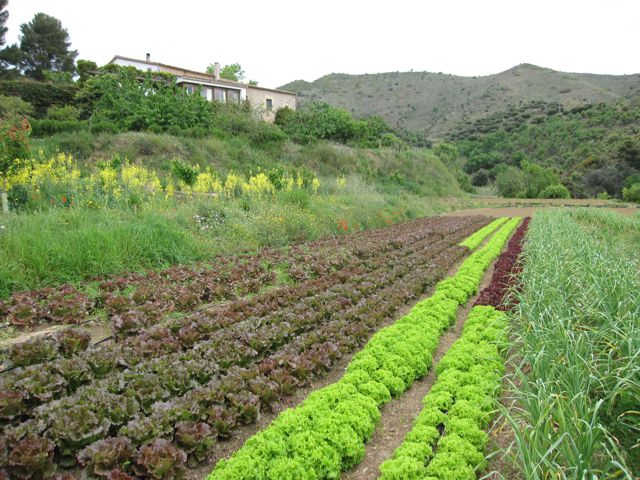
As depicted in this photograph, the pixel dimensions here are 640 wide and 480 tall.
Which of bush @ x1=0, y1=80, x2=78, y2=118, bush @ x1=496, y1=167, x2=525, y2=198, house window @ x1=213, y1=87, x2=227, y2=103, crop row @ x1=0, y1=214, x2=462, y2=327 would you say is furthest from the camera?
bush @ x1=496, y1=167, x2=525, y2=198


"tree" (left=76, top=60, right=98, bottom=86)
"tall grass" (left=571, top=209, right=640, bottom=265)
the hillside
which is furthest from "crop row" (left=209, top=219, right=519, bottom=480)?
the hillside

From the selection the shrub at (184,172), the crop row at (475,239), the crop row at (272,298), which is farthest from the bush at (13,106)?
the crop row at (475,239)

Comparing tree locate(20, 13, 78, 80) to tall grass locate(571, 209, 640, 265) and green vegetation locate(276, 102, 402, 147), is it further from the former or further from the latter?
tall grass locate(571, 209, 640, 265)

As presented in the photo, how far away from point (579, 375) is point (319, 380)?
2514mm

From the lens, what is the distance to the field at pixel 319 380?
2846 mm

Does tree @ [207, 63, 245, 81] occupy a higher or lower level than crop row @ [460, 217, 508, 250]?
higher

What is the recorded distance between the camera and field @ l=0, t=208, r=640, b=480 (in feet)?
9.34

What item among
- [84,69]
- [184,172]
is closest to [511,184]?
[184,172]

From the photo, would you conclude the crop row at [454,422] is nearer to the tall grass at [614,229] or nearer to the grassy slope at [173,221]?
the tall grass at [614,229]

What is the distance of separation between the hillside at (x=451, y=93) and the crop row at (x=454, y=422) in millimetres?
63308

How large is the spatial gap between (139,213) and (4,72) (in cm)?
3040

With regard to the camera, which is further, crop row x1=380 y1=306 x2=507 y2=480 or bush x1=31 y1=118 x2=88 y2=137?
bush x1=31 y1=118 x2=88 y2=137

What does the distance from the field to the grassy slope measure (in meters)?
0.83

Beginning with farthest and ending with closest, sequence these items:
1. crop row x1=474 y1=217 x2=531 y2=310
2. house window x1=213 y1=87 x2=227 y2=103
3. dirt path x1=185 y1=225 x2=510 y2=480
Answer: house window x1=213 y1=87 x2=227 y2=103 < crop row x1=474 y1=217 x2=531 y2=310 < dirt path x1=185 y1=225 x2=510 y2=480
